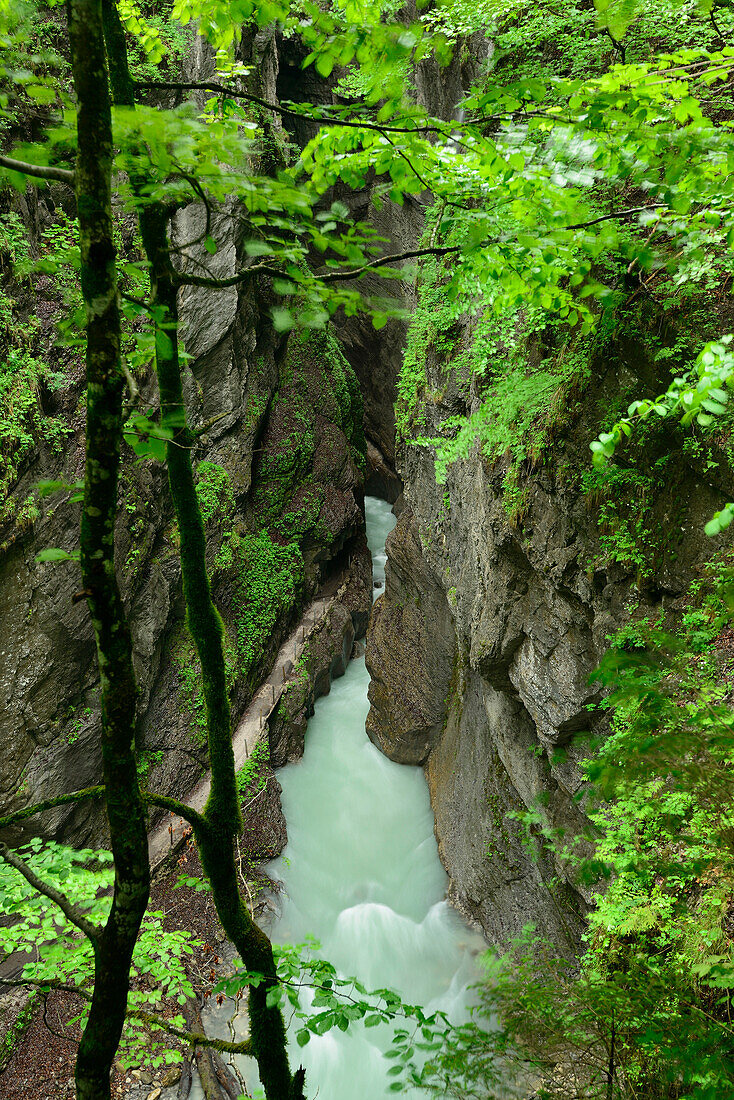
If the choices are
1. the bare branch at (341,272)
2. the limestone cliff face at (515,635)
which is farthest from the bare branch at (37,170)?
the limestone cliff face at (515,635)

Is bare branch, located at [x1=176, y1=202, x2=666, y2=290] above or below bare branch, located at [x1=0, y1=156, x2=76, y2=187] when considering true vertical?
above

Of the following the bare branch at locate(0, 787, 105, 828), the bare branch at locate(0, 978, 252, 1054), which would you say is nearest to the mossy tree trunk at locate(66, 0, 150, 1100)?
the bare branch at locate(0, 787, 105, 828)

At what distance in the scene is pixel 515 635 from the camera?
5.63 metres

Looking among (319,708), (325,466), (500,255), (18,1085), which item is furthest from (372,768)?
(500,255)

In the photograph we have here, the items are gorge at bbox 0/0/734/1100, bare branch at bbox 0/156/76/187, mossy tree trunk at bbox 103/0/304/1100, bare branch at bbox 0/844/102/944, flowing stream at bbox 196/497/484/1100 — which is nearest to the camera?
bare branch at bbox 0/156/76/187

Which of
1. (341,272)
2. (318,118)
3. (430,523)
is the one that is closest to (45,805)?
(341,272)

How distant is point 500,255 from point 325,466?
40.4ft

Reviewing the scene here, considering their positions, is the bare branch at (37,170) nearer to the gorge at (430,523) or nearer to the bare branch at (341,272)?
the gorge at (430,523)

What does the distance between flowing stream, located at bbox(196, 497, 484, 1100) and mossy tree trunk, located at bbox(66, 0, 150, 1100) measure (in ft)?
19.2

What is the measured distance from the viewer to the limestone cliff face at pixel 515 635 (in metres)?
4.08

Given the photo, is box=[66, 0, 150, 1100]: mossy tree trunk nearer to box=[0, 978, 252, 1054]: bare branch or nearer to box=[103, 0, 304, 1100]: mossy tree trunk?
box=[0, 978, 252, 1054]: bare branch

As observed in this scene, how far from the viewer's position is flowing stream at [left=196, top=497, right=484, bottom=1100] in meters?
6.75

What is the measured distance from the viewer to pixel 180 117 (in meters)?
1.60

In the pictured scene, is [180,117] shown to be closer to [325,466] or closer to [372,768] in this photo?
[372,768]
